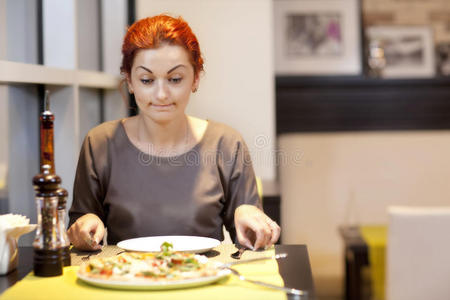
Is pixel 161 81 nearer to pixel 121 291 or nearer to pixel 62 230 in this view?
pixel 62 230

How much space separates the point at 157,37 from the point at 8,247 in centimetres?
69

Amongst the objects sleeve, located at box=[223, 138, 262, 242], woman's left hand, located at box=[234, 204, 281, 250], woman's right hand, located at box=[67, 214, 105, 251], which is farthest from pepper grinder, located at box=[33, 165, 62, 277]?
sleeve, located at box=[223, 138, 262, 242]

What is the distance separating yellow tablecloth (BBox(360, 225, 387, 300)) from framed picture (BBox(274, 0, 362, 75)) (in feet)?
3.68

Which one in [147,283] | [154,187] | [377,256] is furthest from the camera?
[377,256]

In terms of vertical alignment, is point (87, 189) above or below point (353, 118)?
below

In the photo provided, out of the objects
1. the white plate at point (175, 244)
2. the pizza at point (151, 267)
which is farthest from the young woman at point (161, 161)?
the pizza at point (151, 267)

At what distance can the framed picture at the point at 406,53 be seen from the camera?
14.5 ft

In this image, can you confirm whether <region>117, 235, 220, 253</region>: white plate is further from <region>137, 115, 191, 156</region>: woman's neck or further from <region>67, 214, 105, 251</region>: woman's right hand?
<region>137, 115, 191, 156</region>: woman's neck

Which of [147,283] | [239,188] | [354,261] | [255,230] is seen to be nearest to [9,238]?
[147,283]

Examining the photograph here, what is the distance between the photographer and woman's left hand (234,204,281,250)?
1.53 meters

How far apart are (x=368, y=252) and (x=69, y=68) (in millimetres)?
1463

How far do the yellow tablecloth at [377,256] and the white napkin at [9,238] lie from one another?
7.53 ft

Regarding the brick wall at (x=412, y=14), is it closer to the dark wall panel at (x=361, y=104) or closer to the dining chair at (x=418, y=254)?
the dark wall panel at (x=361, y=104)

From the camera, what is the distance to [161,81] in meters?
1.71
